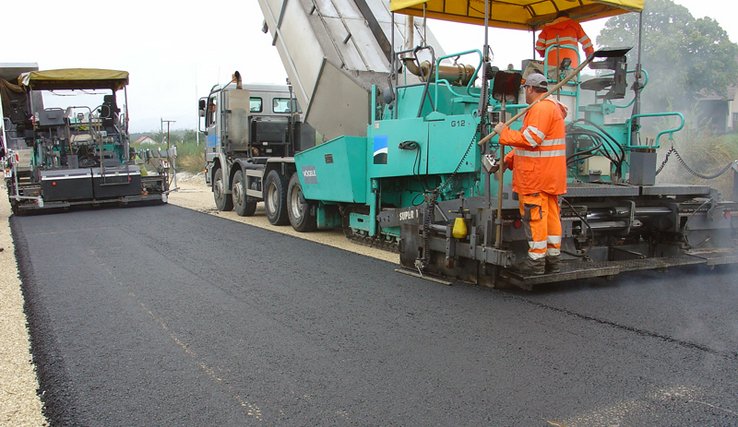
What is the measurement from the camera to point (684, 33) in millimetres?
14258

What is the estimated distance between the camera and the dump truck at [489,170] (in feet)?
17.6

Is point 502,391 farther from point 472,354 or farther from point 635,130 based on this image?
point 635,130

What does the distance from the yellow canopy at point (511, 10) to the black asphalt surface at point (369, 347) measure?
2.80m

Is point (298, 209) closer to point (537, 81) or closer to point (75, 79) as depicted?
point (537, 81)

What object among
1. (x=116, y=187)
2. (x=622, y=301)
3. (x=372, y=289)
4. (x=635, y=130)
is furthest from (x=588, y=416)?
(x=116, y=187)

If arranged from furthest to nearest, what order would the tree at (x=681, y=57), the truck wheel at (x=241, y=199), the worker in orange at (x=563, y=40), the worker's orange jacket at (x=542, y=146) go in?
1. the tree at (x=681, y=57)
2. the truck wheel at (x=241, y=199)
3. the worker in orange at (x=563, y=40)
4. the worker's orange jacket at (x=542, y=146)

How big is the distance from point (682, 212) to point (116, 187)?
35.6 feet

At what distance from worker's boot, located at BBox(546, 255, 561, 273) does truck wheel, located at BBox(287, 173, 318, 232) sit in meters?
4.58

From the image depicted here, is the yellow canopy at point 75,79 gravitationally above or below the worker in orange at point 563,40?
above

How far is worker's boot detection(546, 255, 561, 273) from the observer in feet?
16.6

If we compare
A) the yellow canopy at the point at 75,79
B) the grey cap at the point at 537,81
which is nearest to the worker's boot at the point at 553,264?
the grey cap at the point at 537,81

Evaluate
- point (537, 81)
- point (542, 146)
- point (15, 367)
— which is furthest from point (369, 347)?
point (537, 81)

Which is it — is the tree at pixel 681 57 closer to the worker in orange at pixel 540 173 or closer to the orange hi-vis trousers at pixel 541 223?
the worker in orange at pixel 540 173

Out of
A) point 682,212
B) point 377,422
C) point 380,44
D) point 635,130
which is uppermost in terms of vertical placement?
point 380,44
